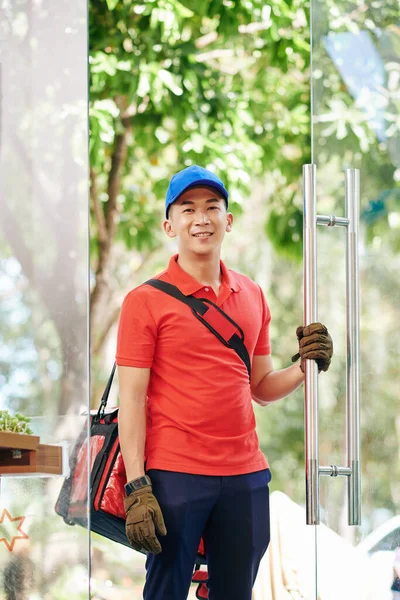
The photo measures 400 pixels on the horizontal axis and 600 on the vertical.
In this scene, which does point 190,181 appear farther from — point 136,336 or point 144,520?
point 144,520

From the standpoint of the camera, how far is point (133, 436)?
83.7 inches

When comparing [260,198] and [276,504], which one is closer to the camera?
[276,504]

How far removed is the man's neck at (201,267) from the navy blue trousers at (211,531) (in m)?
0.46

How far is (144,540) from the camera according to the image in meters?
2.03

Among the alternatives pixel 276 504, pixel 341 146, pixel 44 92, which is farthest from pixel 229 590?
pixel 276 504

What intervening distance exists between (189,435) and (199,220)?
489mm

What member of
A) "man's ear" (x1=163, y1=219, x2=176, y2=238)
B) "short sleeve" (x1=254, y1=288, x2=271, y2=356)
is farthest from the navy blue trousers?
"man's ear" (x1=163, y1=219, x2=176, y2=238)

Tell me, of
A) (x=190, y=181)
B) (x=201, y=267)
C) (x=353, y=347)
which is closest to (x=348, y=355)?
(x=353, y=347)

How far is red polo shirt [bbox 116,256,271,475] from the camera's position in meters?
2.14

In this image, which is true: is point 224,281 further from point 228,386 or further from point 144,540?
point 144,540

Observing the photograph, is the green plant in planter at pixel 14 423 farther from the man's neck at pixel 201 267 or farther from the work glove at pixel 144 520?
the man's neck at pixel 201 267

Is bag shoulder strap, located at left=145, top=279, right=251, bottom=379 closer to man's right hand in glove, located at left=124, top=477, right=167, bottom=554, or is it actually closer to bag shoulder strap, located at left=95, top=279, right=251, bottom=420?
bag shoulder strap, located at left=95, top=279, right=251, bottom=420

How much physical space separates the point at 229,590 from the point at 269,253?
27.2 feet

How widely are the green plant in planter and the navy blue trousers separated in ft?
1.37
